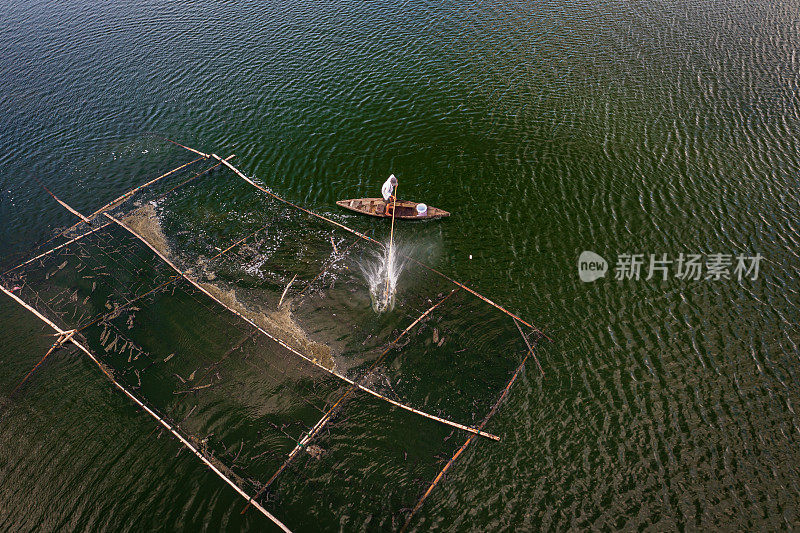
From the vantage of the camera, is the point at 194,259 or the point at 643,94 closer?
the point at 194,259

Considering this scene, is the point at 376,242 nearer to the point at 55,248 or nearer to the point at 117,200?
the point at 117,200

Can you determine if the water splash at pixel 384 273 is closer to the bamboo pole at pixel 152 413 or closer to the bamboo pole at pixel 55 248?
the bamboo pole at pixel 152 413

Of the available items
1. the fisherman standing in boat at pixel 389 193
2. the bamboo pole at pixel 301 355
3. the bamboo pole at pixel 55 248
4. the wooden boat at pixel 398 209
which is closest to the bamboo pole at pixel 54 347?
the bamboo pole at pixel 301 355

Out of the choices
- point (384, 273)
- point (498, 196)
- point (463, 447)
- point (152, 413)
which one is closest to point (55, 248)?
point (152, 413)

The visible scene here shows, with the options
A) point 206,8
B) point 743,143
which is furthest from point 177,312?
point 206,8

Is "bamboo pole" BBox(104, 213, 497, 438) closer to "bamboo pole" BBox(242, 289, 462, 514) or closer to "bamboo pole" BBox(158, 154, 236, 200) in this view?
"bamboo pole" BBox(242, 289, 462, 514)

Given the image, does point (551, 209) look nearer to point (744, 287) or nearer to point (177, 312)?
point (744, 287)
